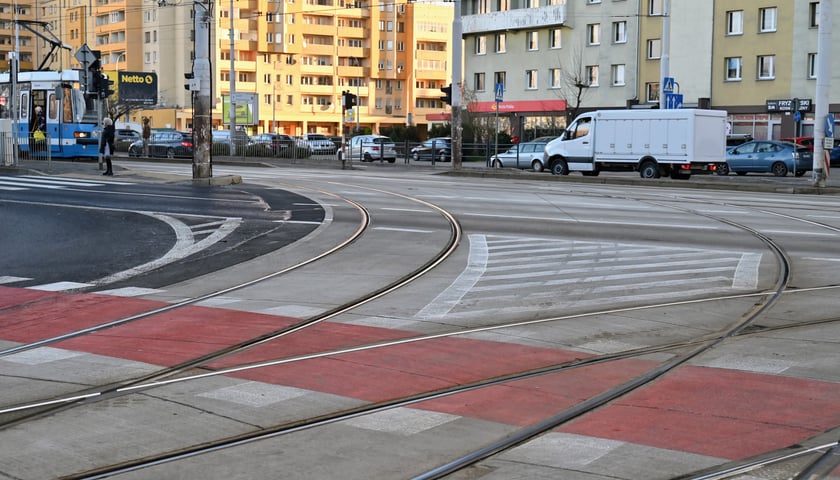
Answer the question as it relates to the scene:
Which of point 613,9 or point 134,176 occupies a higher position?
point 613,9

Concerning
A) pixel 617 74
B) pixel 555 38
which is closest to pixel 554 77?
pixel 555 38

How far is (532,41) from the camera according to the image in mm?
77938

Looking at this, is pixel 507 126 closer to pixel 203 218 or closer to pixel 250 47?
pixel 250 47

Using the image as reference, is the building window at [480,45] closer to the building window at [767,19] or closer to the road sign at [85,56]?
the building window at [767,19]

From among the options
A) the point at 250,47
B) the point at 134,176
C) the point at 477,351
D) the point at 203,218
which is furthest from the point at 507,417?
the point at 250,47

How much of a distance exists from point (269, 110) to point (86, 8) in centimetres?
2826

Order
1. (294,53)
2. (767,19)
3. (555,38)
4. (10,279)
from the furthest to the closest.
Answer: (294,53) < (555,38) < (767,19) < (10,279)

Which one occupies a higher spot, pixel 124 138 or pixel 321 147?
pixel 124 138

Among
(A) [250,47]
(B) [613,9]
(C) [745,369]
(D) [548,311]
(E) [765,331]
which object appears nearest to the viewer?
(C) [745,369]

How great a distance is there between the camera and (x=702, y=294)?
11906 millimetres

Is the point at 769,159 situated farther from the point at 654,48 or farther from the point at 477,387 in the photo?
the point at 477,387

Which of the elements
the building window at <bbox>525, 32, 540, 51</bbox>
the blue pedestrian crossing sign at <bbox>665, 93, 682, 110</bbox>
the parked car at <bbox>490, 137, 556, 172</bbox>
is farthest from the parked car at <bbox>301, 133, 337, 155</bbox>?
the building window at <bbox>525, 32, 540, 51</bbox>

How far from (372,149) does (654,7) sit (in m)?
24.0

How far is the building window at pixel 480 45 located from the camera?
80938 millimetres
